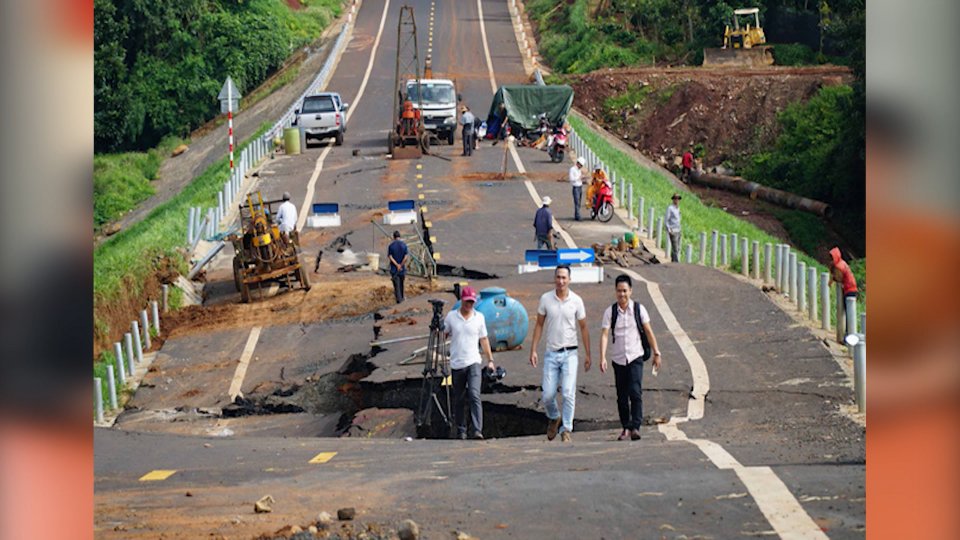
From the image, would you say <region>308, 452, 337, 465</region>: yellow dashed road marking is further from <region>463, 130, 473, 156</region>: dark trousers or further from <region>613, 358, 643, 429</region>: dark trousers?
<region>463, 130, 473, 156</region>: dark trousers

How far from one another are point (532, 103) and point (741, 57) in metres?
19.7

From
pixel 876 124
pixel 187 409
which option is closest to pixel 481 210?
pixel 187 409

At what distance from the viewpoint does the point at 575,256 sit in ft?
89.7

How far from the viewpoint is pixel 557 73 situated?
7456 cm

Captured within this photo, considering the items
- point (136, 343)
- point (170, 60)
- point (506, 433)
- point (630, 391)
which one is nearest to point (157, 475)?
point (630, 391)

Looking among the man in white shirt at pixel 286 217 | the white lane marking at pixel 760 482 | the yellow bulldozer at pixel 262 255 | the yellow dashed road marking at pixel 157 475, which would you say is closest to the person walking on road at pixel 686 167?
the man in white shirt at pixel 286 217

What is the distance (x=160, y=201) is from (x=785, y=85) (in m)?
27.1

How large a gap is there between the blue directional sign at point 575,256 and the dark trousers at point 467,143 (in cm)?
2250

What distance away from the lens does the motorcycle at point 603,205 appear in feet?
123

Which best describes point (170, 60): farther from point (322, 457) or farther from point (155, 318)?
point (322, 457)

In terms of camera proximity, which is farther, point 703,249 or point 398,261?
point 703,249

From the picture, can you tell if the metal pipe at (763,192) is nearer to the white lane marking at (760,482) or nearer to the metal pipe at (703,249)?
the metal pipe at (703,249)

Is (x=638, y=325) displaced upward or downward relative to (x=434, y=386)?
upward

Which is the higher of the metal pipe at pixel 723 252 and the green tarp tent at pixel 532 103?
the green tarp tent at pixel 532 103
